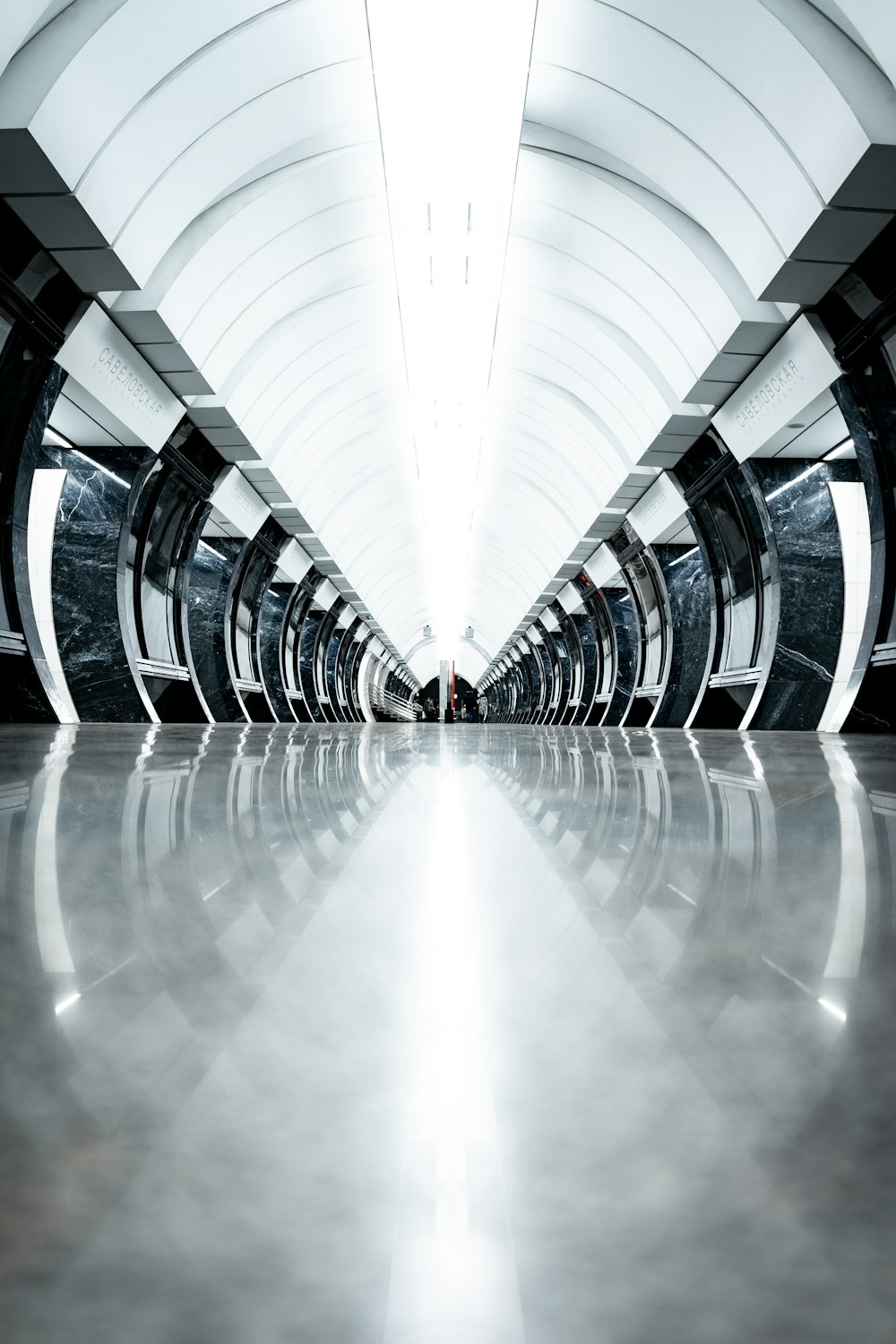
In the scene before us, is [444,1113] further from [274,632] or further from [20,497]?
[274,632]

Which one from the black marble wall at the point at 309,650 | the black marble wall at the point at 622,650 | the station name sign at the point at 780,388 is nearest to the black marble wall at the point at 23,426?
the station name sign at the point at 780,388

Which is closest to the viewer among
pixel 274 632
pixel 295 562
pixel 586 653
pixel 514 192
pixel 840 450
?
pixel 514 192

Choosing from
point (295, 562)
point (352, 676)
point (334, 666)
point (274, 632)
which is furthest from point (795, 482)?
point (352, 676)

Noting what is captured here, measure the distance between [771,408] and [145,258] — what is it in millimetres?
7605

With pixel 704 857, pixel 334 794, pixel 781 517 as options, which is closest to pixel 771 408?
pixel 781 517

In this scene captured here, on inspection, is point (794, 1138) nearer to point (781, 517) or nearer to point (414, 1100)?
point (414, 1100)

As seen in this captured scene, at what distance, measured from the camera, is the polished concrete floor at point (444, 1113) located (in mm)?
319

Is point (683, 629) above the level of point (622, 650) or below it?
below

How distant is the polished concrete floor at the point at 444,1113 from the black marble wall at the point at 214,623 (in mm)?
17248

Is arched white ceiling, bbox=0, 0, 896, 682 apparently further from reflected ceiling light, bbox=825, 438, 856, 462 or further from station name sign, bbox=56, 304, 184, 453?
reflected ceiling light, bbox=825, 438, 856, 462

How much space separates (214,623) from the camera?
63.7 feet

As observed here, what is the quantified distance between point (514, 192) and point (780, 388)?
4.18 m

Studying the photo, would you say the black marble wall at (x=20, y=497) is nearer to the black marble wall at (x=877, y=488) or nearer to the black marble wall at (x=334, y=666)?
the black marble wall at (x=877, y=488)

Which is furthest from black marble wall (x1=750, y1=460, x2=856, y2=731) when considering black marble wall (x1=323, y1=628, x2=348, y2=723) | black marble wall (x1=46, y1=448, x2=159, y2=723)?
black marble wall (x1=323, y1=628, x2=348, y2=723)
